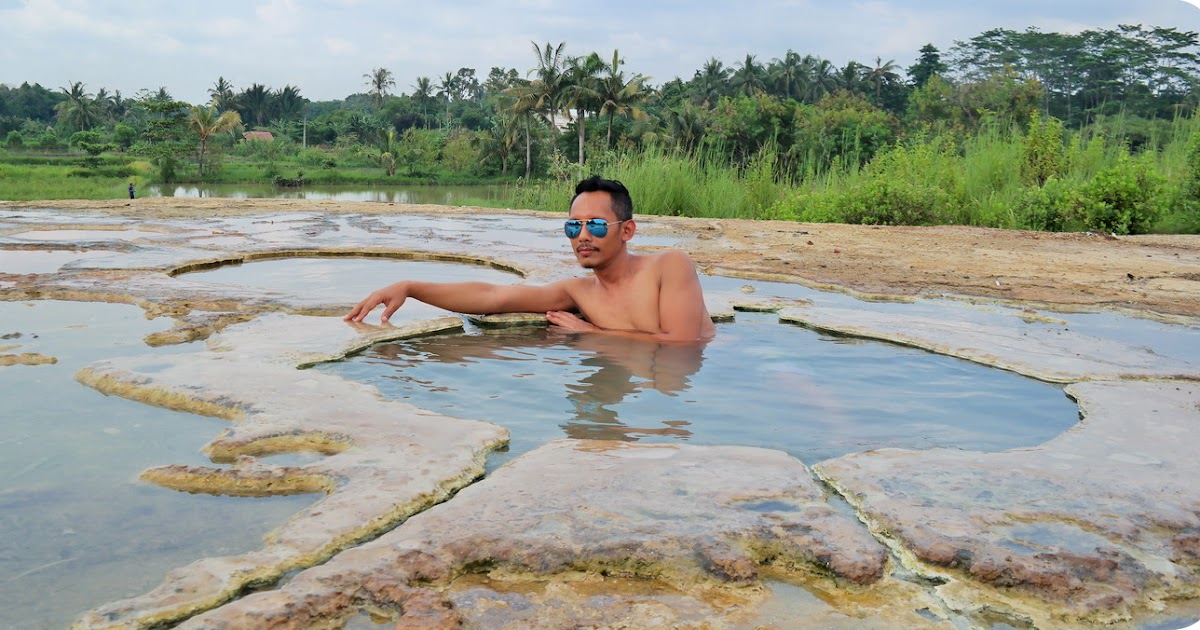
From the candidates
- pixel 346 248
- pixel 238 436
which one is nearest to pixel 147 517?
pixel 238 436

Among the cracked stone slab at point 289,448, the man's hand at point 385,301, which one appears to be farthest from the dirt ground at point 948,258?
the cracked stone slab at point 289,448

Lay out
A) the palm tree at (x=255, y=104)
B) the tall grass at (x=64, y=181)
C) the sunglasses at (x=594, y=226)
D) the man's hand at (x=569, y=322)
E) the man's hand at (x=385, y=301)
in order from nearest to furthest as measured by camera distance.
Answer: the sunglasses at (x=594, y=226), the man's hand at (x=385, y=301), the man's hand at (x=569, y=322), the tall grass at (x=64, y=181), the palm tree at (x=255, y=104)

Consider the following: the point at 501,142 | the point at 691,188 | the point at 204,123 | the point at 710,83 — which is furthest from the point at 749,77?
the point at 691,188

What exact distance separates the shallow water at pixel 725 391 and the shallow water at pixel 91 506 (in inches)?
28.8

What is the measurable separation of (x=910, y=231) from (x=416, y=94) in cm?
7415

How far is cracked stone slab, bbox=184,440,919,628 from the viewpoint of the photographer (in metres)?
1.79

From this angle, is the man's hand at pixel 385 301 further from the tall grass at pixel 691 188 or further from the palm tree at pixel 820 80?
the palm tree at pixel 820 80

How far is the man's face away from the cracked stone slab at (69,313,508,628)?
3.45 feet

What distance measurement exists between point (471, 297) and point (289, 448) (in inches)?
82.0

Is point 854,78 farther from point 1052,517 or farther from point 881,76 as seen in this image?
point 1052,517

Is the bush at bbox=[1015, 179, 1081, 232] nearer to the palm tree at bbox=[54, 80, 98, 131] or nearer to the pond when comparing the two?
the pond

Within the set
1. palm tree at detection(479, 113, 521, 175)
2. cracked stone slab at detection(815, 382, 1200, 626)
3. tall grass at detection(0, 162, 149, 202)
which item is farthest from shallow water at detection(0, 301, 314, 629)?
palm tree at detection(479, 113, 521, 175)

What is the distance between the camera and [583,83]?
138 ft

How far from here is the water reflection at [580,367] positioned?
10.4 feet
